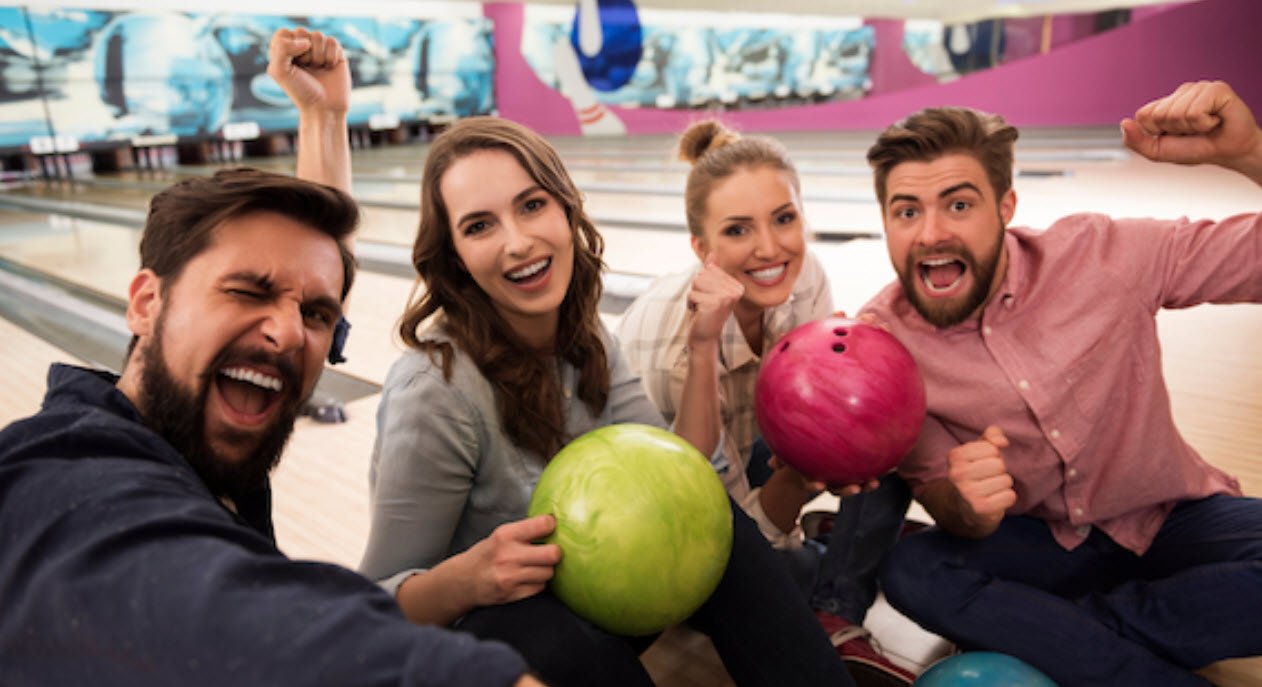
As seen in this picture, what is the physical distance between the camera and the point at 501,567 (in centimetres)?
102

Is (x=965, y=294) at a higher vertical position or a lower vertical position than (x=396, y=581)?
A: higher

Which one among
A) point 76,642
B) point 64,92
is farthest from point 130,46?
point 76,642

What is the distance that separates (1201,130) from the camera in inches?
50.9

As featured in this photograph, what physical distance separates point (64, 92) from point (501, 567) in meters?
10.7

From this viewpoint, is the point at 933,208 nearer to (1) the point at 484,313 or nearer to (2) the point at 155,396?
(1) the point at 484,313

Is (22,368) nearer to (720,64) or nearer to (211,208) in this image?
(211,208)

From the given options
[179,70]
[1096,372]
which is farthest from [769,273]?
[179,70]

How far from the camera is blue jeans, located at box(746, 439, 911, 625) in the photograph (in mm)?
1495

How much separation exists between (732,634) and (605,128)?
1175 centimetres

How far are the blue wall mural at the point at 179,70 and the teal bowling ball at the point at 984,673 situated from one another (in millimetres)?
10691

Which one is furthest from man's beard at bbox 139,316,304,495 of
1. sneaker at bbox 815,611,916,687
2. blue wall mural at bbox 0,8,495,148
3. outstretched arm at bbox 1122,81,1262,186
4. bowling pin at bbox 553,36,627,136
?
bowling pin at bbox 553,36,627,136

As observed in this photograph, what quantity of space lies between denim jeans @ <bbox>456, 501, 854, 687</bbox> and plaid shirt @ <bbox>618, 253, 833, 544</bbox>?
13.7 inches

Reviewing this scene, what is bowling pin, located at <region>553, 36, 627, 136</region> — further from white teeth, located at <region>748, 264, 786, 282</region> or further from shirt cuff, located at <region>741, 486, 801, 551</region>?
shirt cuff, located at <region>741, 486, 801, 551</region>

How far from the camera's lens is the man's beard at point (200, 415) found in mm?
878
